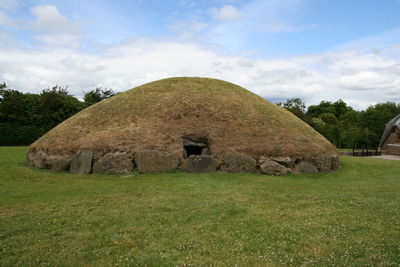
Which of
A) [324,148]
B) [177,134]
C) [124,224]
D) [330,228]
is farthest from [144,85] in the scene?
[330,228]

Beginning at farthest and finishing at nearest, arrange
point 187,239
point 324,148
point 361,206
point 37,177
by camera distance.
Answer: point 324,148
point 37,177
point 361,206
point 187,239

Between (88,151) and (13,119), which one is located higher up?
(13,119)

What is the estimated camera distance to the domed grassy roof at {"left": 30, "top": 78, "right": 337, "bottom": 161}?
54.7 ft

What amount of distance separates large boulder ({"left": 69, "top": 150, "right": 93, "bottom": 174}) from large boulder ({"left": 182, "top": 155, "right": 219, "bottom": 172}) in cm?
506

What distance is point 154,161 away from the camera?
15664 millimetres

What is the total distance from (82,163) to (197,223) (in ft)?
33.7

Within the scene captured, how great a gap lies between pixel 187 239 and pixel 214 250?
2.69ft

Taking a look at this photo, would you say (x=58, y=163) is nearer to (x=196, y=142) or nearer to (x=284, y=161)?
(x=196, y=142)

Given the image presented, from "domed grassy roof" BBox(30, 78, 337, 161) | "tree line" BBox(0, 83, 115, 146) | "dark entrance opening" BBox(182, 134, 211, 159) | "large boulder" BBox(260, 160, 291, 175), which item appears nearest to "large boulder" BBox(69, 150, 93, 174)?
"domed grassy roof" BBox(30, 78, 337, 161)

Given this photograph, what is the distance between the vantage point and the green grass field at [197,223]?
5.61m

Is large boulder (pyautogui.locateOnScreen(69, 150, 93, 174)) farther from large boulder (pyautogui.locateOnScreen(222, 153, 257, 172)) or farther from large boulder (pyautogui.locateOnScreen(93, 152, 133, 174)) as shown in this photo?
large boulder (pyautogui.locateOnScreen(222, 153, 257, 172))

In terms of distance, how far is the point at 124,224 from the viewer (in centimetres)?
748

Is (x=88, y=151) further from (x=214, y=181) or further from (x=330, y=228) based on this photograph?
(x=330, y=228)

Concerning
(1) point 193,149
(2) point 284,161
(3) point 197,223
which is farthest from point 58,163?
(2) point 284,161
